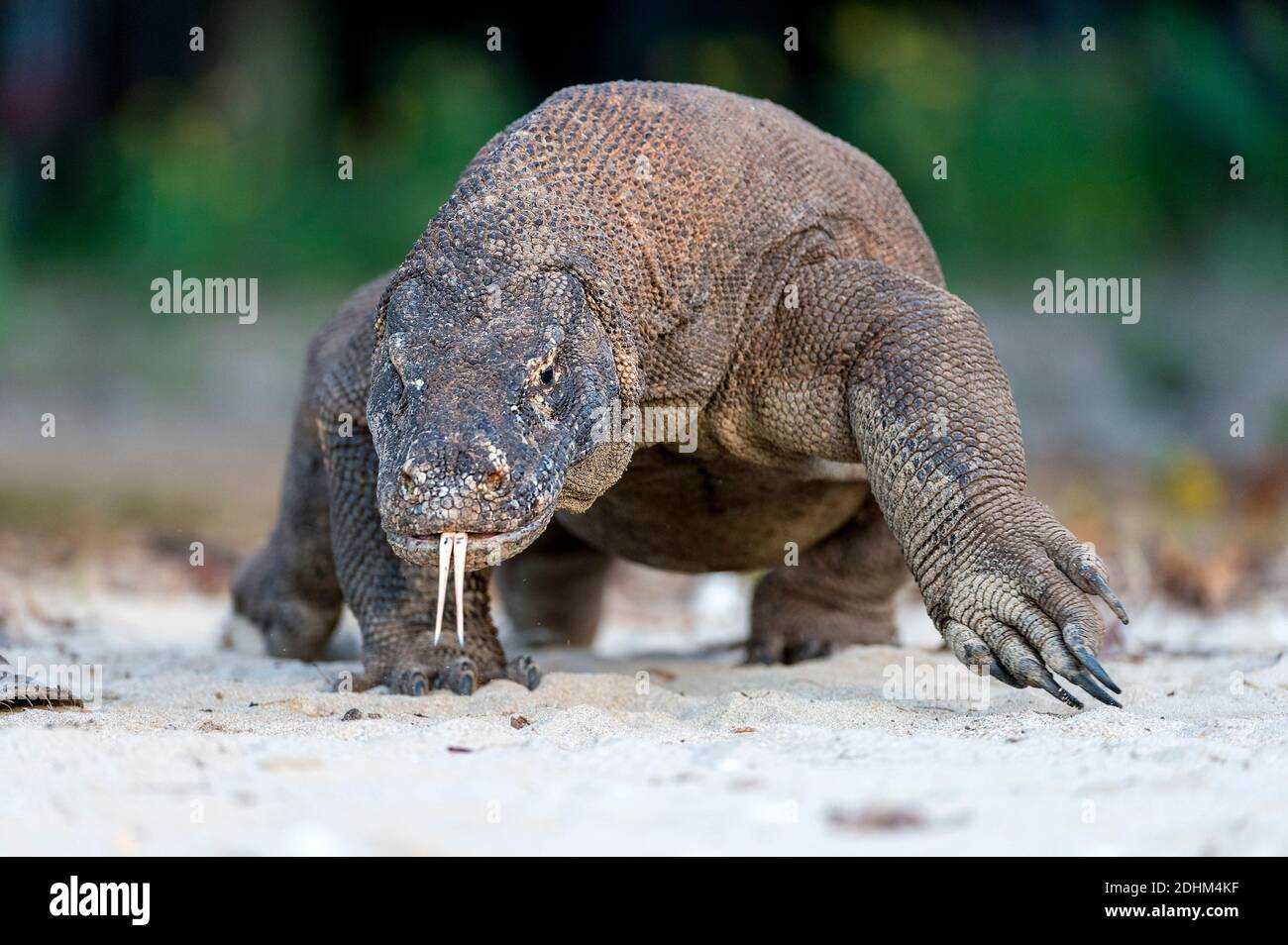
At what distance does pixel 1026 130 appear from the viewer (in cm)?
1375

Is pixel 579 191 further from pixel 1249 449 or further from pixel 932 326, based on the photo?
pixel 1249 449

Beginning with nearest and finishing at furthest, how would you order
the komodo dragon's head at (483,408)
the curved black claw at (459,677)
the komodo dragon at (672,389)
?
the komodo dragon's head at (483,408)
the komodo dragon at (672,389)
the curved black claw at (459,677)

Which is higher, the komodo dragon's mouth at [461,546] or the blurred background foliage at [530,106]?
the blurred background foliage at [530,106]

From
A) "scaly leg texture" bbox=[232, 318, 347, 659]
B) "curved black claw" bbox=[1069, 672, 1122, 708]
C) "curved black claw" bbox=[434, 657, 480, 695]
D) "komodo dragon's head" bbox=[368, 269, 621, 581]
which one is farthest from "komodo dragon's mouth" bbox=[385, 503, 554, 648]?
"scaly leg texture" bbox=[232, 318, 347, 659]

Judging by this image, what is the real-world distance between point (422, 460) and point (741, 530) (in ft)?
7.32

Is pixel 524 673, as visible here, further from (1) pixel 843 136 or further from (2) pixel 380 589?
(1) pixel 843 136

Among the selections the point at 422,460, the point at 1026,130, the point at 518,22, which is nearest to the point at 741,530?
the point at 422,460

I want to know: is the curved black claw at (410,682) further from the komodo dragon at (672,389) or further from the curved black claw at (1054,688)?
the curved black claw at (1054,688)

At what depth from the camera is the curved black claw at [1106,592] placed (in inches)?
161

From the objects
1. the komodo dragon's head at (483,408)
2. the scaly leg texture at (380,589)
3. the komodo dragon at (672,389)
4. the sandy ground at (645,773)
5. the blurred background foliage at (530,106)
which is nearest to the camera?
the sandy ground at (645,773)

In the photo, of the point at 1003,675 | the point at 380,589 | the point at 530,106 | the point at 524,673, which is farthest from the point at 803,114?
the point at 1003,675

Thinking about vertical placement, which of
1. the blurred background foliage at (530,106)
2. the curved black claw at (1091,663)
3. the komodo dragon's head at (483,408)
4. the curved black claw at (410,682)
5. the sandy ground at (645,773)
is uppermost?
the blurred background foliage at (530,106)

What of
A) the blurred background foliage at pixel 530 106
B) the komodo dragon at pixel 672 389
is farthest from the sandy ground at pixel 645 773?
the blurred background foliage at pixel 530 106
